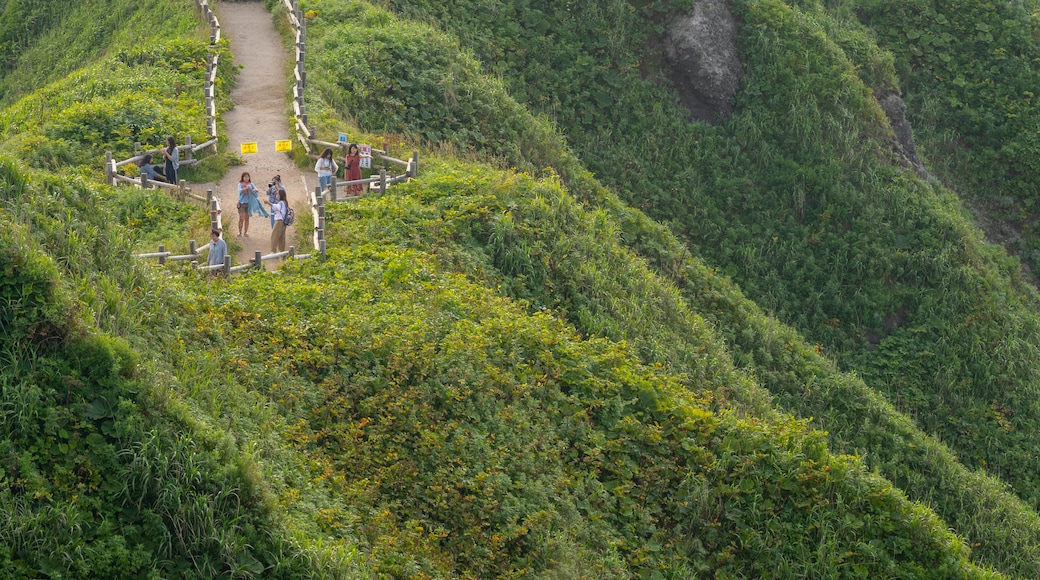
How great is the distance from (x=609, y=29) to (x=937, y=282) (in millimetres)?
13100

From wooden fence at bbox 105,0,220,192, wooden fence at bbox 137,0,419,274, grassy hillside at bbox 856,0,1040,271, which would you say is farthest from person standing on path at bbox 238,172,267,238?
grassy hillside at bbox 856,0,1040,271

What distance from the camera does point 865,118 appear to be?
33.9m

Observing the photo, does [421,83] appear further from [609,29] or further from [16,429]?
[16,429]

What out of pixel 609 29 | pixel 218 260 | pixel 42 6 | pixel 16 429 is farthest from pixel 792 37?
pixel 16 429

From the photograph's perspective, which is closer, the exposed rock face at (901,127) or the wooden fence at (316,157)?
the wooden fence at (316,157)

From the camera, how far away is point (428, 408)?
15.8m

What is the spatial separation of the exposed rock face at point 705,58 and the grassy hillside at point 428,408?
916 centimetres

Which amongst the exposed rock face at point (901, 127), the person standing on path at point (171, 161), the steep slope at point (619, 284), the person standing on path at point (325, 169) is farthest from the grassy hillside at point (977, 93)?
the person standing on path at point (171, 161)

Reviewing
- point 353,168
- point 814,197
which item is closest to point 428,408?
point 353,168

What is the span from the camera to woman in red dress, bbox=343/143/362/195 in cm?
2298

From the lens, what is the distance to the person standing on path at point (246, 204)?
21.4m

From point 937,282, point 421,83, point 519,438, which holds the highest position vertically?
point 421,83

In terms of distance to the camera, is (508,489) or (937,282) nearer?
(508,489)

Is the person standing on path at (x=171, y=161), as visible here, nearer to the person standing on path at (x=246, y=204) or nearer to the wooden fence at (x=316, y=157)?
the person standing on path at (x=246, y=204)
